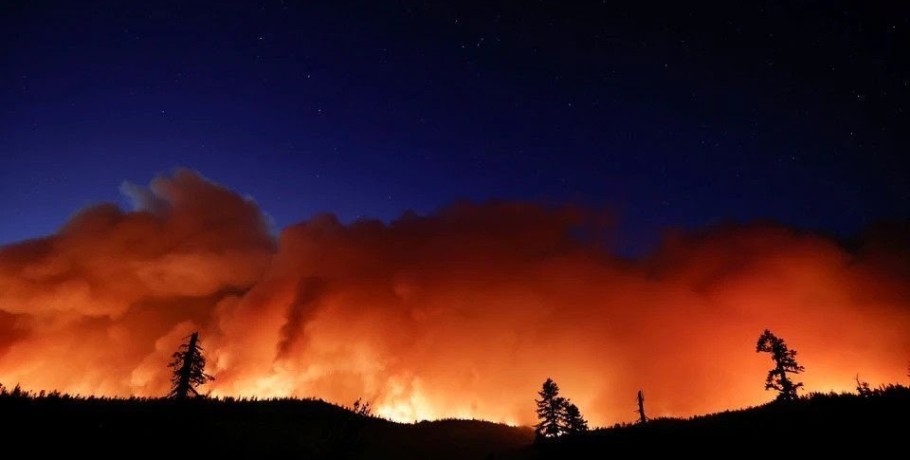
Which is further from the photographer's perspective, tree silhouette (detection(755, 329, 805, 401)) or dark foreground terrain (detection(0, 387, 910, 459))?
tree silhouette (detection(755, 329, 805, 401))

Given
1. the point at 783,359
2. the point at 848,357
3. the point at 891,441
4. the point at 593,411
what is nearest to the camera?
the point at 891,441

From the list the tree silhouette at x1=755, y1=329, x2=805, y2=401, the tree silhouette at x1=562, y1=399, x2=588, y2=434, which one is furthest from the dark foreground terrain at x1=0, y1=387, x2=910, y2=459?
the tree silhouette at x1=755, y1=329, x2=805, y2=401

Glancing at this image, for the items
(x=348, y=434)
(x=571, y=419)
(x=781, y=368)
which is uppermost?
(x=781, y=368)

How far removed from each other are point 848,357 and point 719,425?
5722 inches

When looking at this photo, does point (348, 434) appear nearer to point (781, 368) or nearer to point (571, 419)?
point (571, 419)

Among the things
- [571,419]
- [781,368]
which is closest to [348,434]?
[571,419]

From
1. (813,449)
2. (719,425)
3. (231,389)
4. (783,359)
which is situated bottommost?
(813,449)

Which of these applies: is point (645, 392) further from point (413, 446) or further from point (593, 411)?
point (413, 446)

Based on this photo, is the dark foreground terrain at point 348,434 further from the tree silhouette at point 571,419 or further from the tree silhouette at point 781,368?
the tree silhouette at point 781,368

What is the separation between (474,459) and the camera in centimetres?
2680

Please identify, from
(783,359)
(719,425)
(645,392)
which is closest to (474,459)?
(719,425)

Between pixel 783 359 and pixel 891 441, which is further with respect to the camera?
pixel 783 359

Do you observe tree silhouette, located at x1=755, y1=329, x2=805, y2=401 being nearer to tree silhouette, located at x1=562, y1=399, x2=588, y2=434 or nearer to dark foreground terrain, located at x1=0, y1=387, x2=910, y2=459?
tree silhouette, located at x1=562, y1=399, x2=588, y2=434

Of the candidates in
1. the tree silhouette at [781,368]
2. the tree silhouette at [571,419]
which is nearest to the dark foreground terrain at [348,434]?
the tree silhouette at [571,419]
